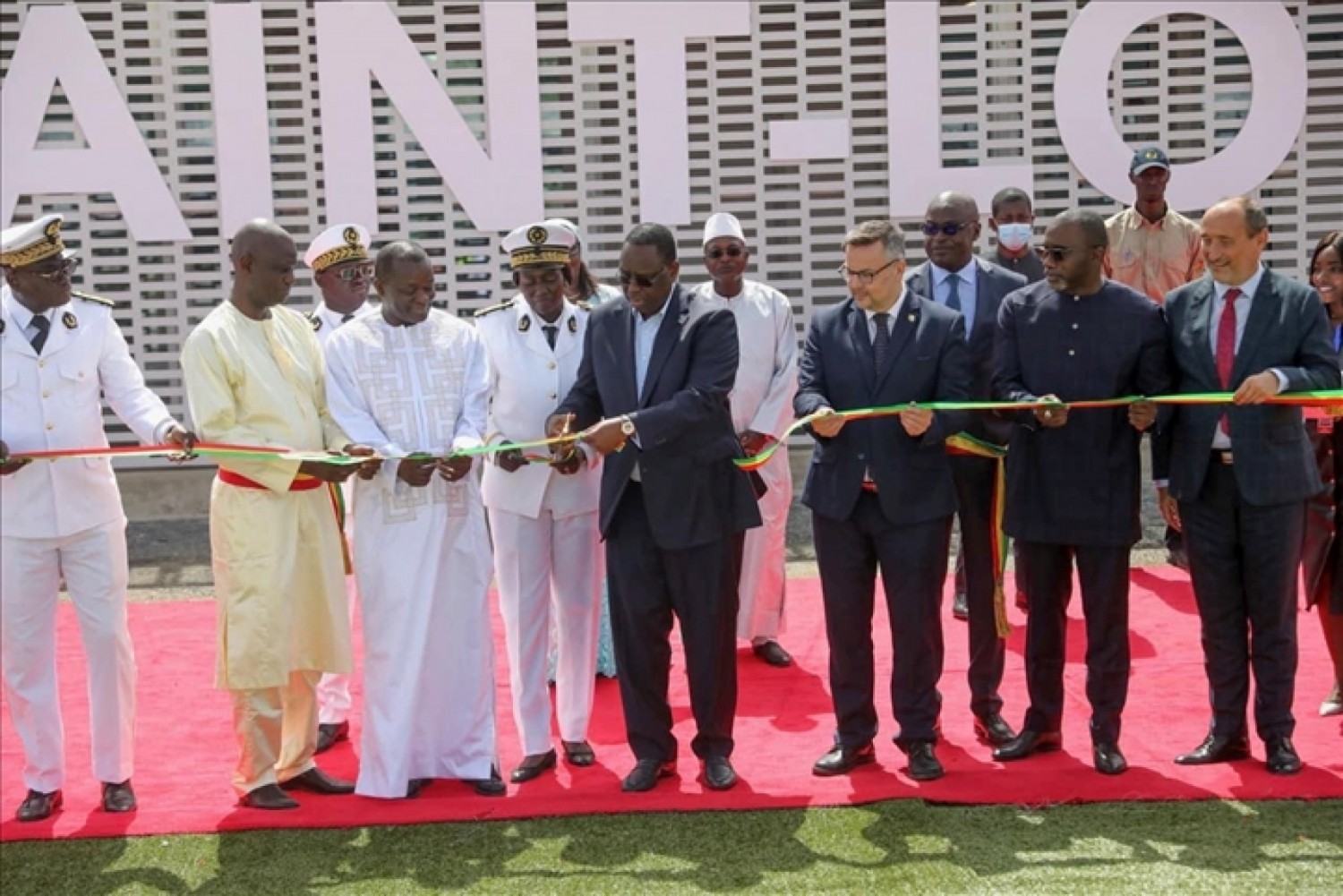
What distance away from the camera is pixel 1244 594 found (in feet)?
20.7

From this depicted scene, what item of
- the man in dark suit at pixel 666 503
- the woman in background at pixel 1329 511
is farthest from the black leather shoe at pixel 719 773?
the woman in background at pixel 1329 511

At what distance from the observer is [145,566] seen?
11133 millimetres

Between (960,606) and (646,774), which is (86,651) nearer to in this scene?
(646,774)

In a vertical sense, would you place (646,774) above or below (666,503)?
below

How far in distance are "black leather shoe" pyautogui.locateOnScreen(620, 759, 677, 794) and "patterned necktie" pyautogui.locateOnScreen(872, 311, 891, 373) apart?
66.6 inches

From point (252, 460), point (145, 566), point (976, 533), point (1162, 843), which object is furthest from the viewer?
point (145, 566)

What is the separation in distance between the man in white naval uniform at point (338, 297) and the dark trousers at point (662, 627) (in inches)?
54.6

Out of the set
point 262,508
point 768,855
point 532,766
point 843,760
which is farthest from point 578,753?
point 262,508

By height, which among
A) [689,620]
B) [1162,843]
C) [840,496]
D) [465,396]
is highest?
[465,396]

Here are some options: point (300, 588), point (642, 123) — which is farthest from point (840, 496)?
point (642, 123)

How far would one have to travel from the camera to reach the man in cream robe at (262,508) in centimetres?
618

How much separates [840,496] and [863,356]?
554 millimetres

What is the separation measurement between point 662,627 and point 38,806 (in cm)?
247

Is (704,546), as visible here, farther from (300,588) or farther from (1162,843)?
(1162,843)
